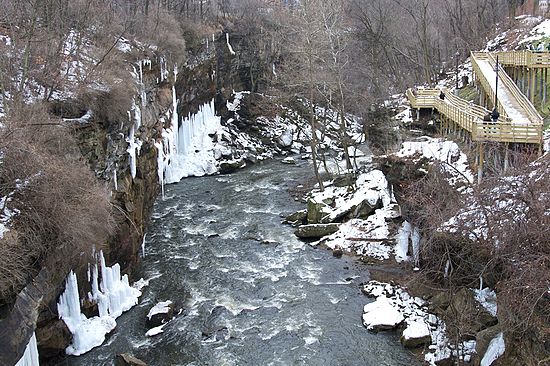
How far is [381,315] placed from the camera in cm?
1856

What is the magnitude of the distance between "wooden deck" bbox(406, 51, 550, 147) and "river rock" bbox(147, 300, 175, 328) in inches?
490

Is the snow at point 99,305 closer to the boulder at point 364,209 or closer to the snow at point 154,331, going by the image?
the snow at point 154,331

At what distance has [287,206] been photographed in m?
32.5

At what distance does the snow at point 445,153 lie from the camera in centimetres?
2016

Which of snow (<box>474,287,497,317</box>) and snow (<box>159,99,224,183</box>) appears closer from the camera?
snow (<box>474,287,497,317</box>)

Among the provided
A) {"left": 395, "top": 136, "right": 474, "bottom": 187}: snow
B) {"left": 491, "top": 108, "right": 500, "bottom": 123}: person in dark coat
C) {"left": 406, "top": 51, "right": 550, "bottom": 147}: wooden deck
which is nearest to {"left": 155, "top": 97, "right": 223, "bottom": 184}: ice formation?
{"left": 395, "top": 136, "right": 474, "bottom": 187}: snow

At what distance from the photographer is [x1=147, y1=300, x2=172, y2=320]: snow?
18670 mm

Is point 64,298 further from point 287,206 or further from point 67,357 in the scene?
point 287,206

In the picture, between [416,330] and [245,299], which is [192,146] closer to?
[245,299]

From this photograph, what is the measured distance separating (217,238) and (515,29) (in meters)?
25.2

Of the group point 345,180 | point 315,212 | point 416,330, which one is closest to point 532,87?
point 315,212

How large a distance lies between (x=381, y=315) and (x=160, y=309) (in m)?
7.66

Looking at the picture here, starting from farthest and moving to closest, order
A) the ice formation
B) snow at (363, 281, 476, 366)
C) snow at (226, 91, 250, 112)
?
snow at (226, 91, 250, 112), the ice formation, snow at (363, 281, 476, 366)

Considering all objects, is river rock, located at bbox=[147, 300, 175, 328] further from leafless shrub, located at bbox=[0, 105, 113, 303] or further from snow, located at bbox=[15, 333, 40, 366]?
snow, located at bbox=[15, 333, 40, 366]
